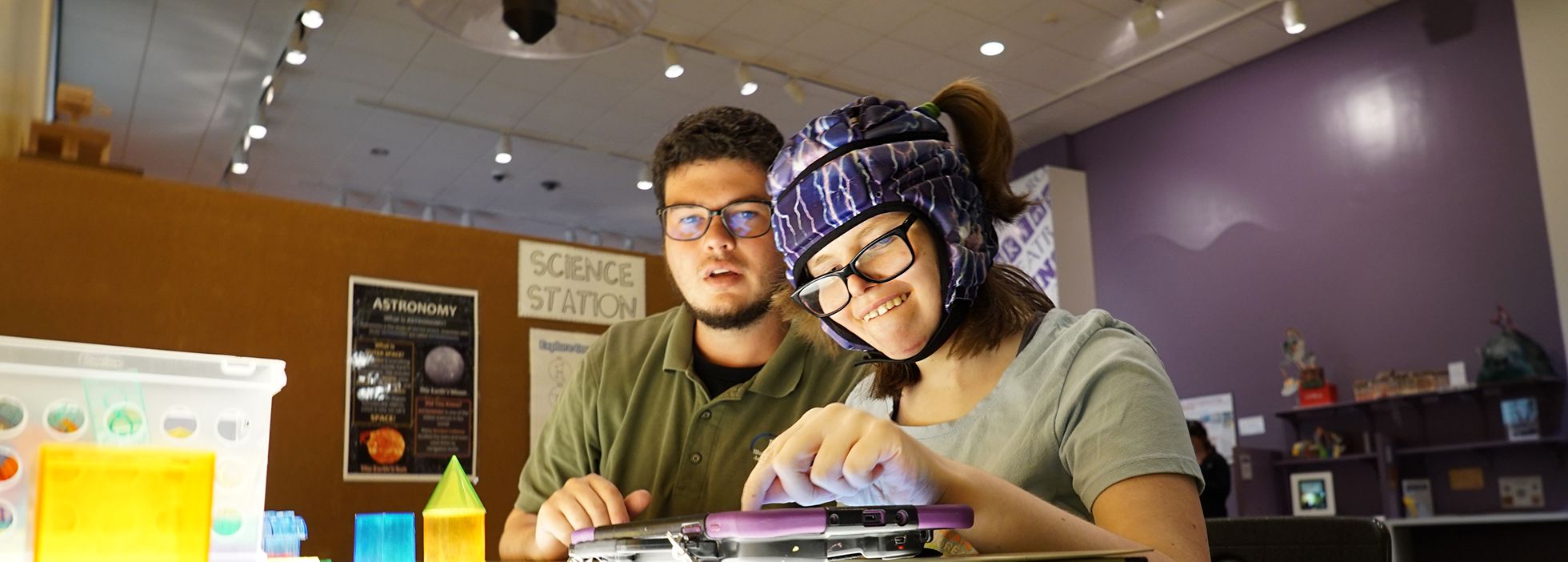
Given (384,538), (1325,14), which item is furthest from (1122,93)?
(384,538)

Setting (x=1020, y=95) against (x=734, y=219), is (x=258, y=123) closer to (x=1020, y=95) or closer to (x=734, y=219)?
(x=1020, y=95)

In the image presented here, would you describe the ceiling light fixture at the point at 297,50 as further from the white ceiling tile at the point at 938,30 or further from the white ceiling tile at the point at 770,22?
the white ceiling tile at the point at 938,30

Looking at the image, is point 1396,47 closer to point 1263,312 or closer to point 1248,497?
point 1263,312

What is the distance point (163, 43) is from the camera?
6797 millimetres

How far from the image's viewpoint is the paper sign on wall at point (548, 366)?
2332 millimetres

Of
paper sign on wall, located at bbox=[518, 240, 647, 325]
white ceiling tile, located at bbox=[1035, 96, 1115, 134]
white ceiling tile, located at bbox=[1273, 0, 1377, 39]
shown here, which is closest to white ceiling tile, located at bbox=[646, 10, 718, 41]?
white ceiling tile, located at bbox=[1035, 96, 1115, 134]

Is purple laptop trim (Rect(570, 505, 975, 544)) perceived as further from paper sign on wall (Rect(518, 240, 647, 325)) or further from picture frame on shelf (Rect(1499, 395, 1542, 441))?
picture frame on shelf (Rect(1499, 395, 1542, 441))

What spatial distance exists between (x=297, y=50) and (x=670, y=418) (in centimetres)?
591

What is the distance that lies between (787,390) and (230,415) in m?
0.97

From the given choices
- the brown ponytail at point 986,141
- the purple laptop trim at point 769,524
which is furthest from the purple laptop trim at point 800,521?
the brown ponytail at point 986,141

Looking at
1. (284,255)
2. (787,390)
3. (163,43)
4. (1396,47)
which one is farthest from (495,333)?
(1396,47)

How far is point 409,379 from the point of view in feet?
7.02

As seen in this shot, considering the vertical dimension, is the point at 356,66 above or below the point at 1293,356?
above

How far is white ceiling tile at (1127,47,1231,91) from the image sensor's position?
7311 mm
